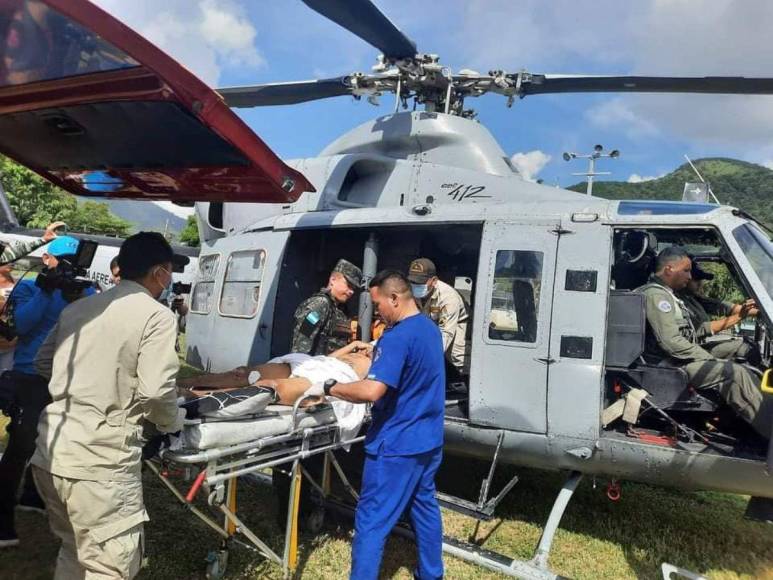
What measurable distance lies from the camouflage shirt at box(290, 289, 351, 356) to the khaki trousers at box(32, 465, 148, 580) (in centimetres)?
223

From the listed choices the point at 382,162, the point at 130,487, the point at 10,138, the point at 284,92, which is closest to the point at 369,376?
the point at 130,487

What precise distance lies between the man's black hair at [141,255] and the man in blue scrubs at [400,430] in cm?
110

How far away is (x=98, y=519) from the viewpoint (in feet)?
7.65

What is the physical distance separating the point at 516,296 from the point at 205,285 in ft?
11.7

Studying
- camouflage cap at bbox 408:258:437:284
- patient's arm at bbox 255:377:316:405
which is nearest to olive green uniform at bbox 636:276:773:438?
camouflage cap at bbox 408:258:437:284

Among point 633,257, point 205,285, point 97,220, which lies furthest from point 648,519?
point 97,220

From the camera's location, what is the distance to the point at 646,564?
13.7ft

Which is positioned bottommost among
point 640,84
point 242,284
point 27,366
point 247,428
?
point 247,428

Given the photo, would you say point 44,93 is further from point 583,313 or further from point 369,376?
point 583,313

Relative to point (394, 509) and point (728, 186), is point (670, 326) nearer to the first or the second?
point (394, 509)

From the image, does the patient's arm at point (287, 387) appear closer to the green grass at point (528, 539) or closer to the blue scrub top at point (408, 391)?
the blue scrub top at point (408, 391)

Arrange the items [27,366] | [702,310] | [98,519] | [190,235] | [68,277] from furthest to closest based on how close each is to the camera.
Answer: [190,235] → [702,310] → [27,366] → [68,277] → [98,519]

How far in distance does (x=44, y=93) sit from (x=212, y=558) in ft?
8.79

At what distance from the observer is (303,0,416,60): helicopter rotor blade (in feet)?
15.9
